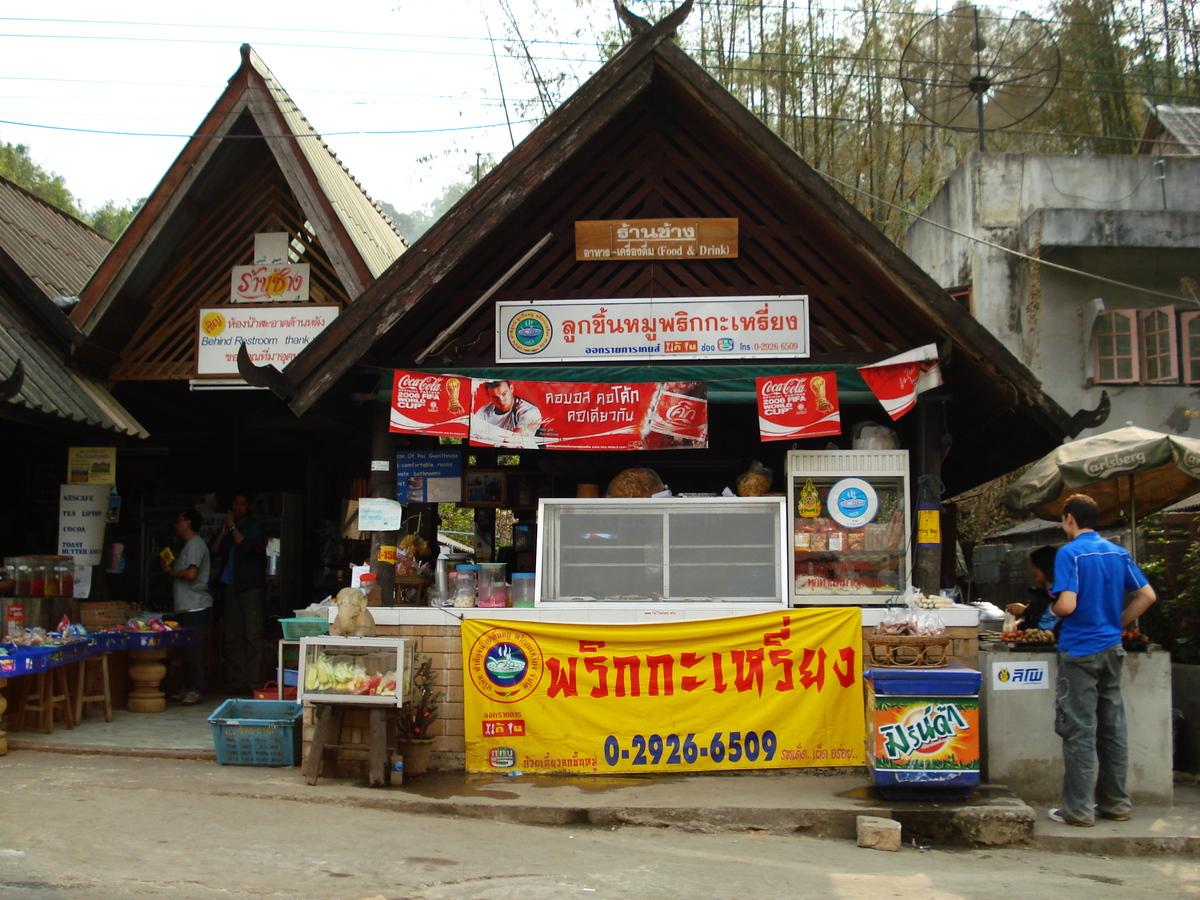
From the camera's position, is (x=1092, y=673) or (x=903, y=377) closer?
(x=1092, y=673)

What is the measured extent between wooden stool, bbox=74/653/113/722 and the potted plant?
354cm

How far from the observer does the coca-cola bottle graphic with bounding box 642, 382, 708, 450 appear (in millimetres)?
7715

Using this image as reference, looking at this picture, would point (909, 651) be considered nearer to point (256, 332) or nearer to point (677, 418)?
point (677, 418)

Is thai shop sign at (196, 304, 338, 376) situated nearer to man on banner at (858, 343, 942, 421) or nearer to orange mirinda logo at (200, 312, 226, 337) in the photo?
orange mirinda logo at (200, 312, 226, 337)

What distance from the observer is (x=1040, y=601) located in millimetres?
8281

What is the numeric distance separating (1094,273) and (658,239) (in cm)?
1083

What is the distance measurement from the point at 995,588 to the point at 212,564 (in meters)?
12.6

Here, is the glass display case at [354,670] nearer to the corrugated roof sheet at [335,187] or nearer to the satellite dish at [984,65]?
the corrugated roof sheet at [335,187]

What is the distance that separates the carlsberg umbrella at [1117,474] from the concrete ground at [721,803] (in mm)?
2371

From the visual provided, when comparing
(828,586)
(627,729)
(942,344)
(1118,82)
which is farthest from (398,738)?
(1118,82)

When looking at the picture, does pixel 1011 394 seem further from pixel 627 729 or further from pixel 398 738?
pixel 398 738

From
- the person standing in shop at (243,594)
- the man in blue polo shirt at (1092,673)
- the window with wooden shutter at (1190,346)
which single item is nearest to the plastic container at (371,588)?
the person standing in shop at (243,594)

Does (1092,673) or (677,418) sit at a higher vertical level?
(677,418)

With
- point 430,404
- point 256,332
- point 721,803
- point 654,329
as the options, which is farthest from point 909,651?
point 256,332
